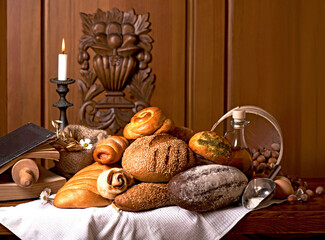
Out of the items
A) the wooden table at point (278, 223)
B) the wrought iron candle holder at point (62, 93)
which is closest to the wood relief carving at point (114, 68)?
the wrought iron candle holder at point (62, 93)

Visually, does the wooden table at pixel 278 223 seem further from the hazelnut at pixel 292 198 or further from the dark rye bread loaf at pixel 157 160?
the dark rye bread loaf at pixel 157 160

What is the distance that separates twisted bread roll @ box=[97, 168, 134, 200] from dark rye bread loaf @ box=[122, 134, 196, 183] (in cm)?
3

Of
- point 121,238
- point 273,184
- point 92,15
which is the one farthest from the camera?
point 92,15

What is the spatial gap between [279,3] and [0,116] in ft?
5.04

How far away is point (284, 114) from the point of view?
2.23 m

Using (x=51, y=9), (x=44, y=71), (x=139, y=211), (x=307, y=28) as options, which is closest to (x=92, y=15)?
(x=51, y=9)

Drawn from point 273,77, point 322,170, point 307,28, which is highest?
point 307,28

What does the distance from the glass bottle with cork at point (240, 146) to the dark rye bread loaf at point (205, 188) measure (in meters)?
0.10

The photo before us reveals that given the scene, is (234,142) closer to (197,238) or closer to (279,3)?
(197,238)

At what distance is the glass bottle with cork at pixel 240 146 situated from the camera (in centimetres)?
125

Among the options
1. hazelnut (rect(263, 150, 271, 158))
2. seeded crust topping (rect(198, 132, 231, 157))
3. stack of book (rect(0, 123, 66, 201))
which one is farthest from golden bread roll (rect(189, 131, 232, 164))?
stack of book (rect(0, 123, 66, 201))

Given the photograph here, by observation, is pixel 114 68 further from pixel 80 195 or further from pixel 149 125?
pixel 80 195

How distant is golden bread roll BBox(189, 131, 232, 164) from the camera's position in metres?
1.22

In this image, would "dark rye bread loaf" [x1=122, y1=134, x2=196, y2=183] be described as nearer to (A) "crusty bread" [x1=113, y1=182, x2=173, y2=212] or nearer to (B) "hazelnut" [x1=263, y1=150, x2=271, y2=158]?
(A) "crusty bread" [x1=113, y1=182, x2=173, y2=212]
